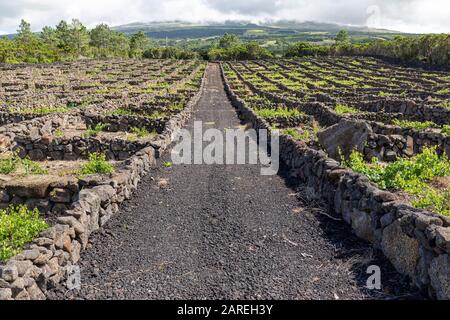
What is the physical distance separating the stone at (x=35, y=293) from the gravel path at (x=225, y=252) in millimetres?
212

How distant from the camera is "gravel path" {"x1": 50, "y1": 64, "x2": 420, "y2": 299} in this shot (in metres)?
7.12

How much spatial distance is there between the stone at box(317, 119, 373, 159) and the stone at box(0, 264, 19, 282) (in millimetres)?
11243

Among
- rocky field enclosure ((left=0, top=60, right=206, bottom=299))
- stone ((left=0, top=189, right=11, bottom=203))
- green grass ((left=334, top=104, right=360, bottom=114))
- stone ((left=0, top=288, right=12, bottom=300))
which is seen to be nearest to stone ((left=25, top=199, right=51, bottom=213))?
rocky field enclosure ((left=0, top=60, right=206, bottom=299))

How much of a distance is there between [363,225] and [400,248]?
1.47 meters

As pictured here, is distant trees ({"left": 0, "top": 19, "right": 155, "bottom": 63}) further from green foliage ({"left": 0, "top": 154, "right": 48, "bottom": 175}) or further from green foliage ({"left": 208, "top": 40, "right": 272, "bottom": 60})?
green foliage ({"left": 0, "top": 154, "right": 48, "bottom": 175})

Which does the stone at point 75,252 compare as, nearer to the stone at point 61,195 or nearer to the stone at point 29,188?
the stone at point 61,195

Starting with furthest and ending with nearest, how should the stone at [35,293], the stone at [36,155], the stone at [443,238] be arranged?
the stone at [36,155], the stone at [35,293], the stone at [443,238]

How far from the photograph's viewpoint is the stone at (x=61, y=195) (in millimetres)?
11414

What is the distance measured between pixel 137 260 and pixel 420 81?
4895 centimetres

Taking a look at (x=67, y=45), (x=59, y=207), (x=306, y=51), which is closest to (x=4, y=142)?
(x=59, y=207)

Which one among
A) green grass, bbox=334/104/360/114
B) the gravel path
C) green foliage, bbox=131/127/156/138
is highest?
green grass, bbox=334/104/360/114

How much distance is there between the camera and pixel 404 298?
6688 mm

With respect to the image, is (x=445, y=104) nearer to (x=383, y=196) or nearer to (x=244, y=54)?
(x=383, y=196)

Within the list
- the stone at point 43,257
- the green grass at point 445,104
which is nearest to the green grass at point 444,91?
the green grass at point 445,104
